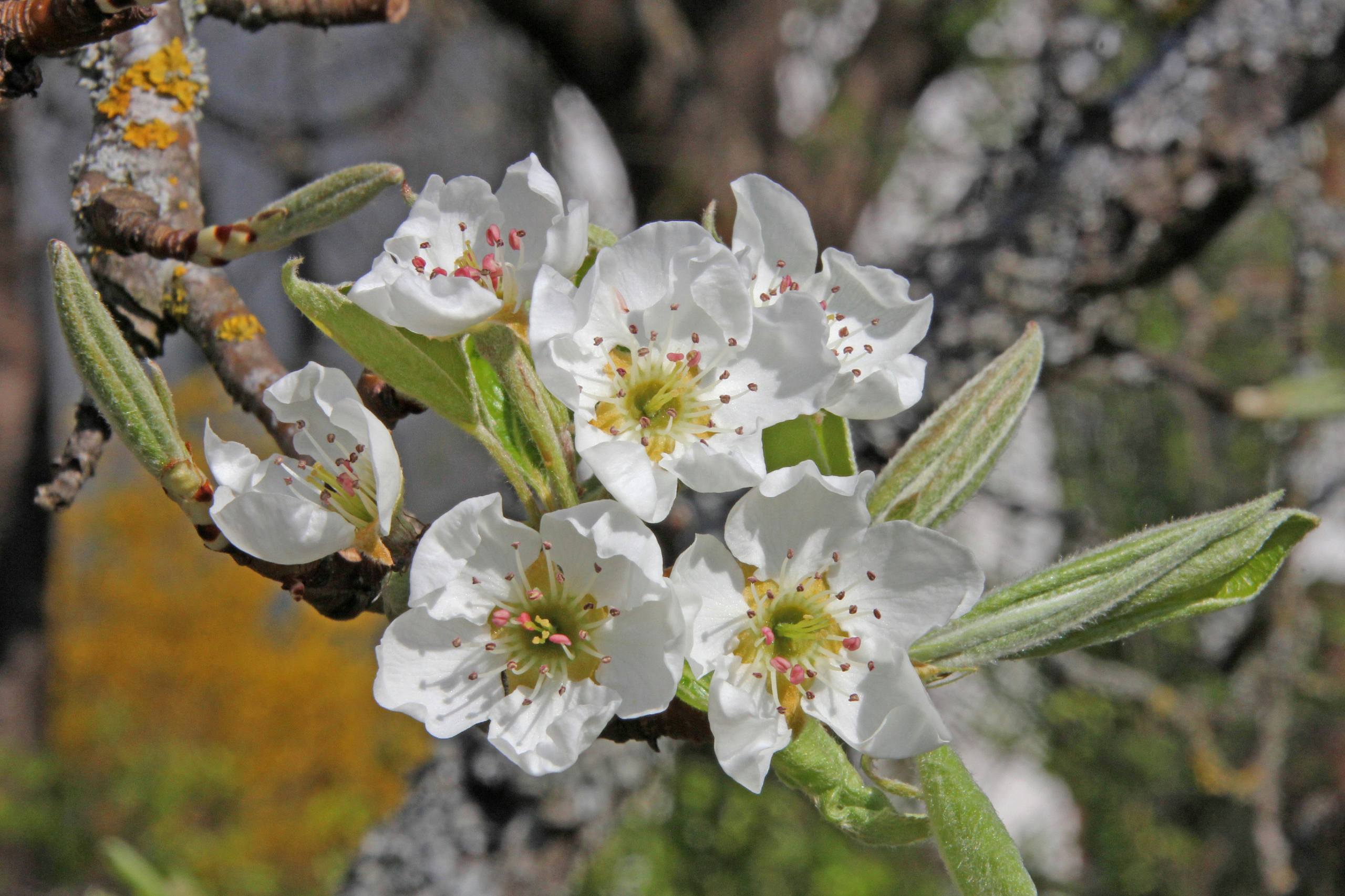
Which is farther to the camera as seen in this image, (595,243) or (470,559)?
(595,243)

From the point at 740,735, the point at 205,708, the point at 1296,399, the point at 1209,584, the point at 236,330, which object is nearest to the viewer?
the point at 740,735

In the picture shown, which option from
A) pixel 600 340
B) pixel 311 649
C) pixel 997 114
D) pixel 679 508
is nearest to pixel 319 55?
pixel 311 649

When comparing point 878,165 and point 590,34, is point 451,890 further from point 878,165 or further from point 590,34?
point 878,165

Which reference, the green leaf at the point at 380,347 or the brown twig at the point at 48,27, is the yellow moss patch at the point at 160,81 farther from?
the green leaf at the point at 380,347

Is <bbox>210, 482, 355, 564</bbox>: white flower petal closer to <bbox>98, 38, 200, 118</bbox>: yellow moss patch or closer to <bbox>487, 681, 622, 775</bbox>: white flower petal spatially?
<bbox>487, 681, 622, 775</bbox>: white flower petal

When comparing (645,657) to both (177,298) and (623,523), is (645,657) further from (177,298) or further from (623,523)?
(177,298)

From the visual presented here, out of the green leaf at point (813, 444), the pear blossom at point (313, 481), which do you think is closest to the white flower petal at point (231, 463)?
the pear blossom at point (313, 481)

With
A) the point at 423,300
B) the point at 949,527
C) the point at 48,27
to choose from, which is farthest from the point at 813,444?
the point at 949,527
